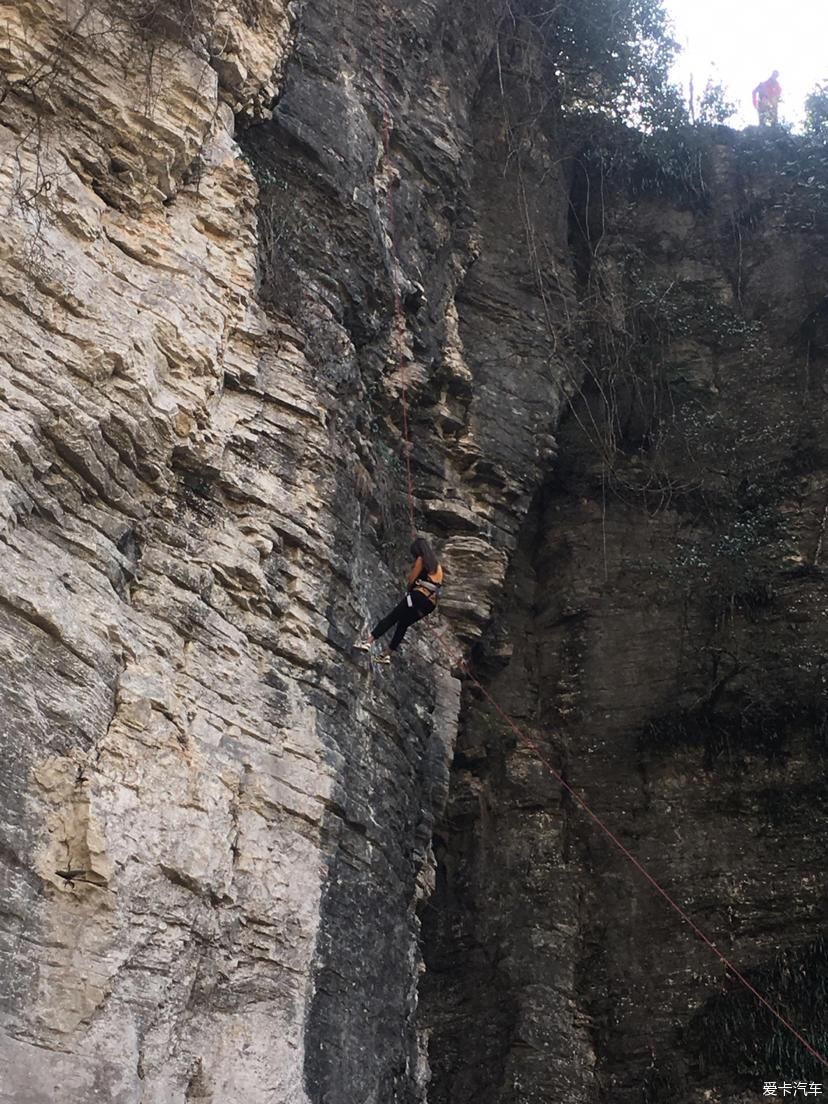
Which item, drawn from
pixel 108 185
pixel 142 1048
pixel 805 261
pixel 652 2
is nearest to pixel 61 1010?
pixel 142 1048

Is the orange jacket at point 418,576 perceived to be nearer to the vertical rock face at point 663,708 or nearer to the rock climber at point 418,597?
the rock climber at point 418,597

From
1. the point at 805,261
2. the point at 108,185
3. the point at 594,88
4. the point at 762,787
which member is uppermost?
the point at 594,88

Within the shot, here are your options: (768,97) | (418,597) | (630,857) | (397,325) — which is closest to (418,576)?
(418,597)

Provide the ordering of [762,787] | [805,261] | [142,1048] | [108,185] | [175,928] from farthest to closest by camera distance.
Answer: [805,261] < [762,787] < [108,185] < [175,928] < [142,1048]

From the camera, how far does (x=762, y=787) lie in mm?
12578

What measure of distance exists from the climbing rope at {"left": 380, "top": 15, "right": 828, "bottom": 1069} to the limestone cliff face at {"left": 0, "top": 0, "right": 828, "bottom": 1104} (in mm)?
79

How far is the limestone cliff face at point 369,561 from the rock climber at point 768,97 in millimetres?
885

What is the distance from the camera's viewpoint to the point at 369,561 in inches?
397

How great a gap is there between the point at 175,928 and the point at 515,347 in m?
8.00

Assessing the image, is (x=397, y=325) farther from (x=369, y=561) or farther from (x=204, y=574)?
(x=204, y=574)

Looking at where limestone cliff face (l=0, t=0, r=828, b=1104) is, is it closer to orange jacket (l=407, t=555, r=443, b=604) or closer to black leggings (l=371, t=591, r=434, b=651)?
black leggings (l=371, t=591, r=434, b=651)

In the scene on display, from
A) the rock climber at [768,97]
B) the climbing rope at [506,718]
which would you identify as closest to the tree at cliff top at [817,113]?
the rock climber at [768,97]

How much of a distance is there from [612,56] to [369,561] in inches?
338

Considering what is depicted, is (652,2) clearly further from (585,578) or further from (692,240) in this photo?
(585,578)
